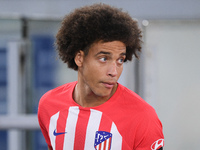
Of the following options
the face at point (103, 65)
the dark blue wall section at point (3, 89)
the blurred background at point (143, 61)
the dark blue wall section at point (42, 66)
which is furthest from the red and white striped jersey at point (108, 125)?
the dark blue wall section at point (3, 89)

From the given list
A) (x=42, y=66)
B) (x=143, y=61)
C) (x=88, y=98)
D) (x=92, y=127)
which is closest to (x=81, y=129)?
(x=92, y=127)

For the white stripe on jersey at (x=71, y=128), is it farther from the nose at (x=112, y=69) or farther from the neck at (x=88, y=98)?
the nose at (x=112, y=69)

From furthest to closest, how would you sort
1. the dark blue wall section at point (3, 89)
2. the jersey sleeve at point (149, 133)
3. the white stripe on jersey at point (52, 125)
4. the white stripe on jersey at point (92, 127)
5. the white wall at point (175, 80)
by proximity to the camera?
the dark blue wall section at point (3, 89) → the white wall at point (175, 80) → the white stripe on jersey at point (52, 125) → the white stripe on jersey at point (92, 127) → the jersey sleeve at point (149, 133)

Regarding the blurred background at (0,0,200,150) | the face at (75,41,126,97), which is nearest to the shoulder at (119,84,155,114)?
the face at (75,41,126,97)

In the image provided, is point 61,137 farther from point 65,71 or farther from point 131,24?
point 65,71

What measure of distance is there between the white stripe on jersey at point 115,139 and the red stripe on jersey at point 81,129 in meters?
0.15

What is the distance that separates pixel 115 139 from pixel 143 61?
5.72 ft

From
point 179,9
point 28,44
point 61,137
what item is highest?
point 179,9

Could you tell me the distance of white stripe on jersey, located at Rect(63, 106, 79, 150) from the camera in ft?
5.60

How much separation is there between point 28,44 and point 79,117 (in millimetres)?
1938

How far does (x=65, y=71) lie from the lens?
11.5 feet

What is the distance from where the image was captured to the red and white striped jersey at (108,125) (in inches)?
61.7

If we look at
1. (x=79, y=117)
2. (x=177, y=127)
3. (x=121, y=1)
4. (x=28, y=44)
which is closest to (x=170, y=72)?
(x=177, y=127)

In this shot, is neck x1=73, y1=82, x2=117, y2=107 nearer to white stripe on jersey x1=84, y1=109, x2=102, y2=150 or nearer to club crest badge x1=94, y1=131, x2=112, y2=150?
white stripe on jersey x1=84, y1=109, x2=102, y2=150
